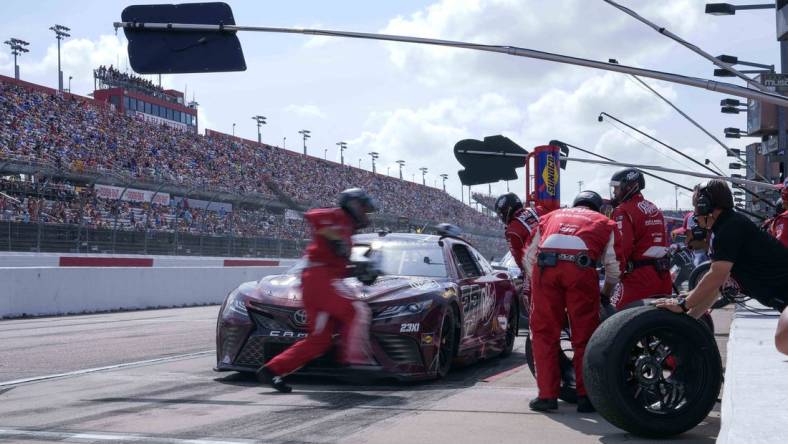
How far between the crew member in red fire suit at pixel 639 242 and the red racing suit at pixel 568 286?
1.30m

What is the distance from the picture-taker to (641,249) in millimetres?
7570

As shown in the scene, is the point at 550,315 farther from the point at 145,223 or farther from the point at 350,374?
the point at 145,223

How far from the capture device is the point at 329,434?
5.25m

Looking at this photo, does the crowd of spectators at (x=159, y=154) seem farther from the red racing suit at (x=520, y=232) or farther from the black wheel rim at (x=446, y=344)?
the red racing suit at (x=520, y=232)

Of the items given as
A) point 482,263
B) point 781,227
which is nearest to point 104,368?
point 482,263

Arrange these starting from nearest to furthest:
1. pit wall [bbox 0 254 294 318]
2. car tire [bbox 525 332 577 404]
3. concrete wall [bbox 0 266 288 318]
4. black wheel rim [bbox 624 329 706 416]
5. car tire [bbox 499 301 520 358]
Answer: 1. black wheel rim [bbox 624 329 706 416]
2. car tire [bbox 525 332 577 404]
3. car tire [bbox 499 301 520 358]
4. concrete wall [bbox 0 266 288 318]
5. pit wall [bbox 0 254 294 318]

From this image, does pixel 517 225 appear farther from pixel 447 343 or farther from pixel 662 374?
pixel 662 374

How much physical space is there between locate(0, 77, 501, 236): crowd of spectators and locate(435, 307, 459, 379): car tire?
21.2m

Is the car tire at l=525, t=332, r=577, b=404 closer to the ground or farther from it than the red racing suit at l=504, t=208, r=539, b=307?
closer to the ground

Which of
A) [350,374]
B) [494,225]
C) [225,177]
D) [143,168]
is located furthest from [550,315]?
[494,225]

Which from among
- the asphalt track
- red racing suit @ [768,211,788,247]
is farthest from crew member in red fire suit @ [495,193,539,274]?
red racing suit @ [768,211,788,247]

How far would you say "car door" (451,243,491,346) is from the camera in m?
8.29

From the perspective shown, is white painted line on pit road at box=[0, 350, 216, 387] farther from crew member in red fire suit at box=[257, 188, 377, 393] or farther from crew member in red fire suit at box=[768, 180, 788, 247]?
crew member in red fire suit at box=[768, 180, 788, 247]

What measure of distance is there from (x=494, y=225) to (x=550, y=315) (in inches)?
2406
